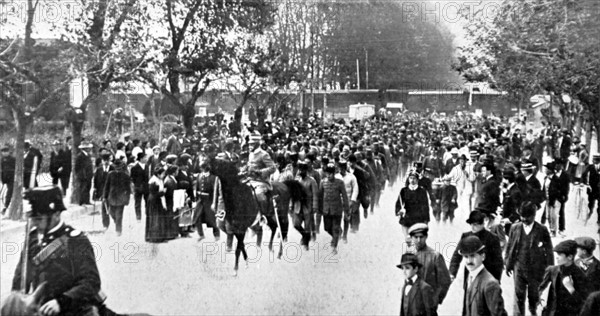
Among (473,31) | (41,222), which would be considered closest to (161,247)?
(41,222)

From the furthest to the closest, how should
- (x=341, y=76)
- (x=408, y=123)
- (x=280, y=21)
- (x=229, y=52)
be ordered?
(x=408, y=123) → (x=341, y=76) → (x=280, y=21) → (x=229, y=52)

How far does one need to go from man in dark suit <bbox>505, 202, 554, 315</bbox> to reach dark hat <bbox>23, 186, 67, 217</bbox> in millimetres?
4701

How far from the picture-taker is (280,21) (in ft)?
41.7

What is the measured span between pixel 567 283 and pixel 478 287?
1155 millimetres

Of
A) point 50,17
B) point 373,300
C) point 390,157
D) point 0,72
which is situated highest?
point 50,17

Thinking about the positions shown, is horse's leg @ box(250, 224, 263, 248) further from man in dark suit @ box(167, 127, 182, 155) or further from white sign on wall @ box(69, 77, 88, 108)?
man in dark suit @ box(167, 127, 182, 155)

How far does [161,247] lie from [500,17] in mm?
6300

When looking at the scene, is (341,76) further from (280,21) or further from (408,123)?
(408,123)

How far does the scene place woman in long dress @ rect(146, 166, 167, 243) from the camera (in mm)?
9750

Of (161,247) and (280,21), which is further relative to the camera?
(280,21)

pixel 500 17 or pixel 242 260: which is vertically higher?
pixel 500 17

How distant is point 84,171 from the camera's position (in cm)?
983

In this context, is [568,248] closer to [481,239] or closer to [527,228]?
[481,239]

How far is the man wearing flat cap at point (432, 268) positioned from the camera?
6145 millimetres
